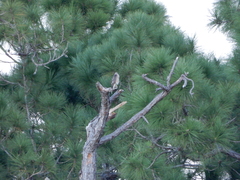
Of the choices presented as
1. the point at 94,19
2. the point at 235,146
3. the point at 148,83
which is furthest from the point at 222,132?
the point at 94,19

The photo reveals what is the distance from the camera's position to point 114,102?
305 cm

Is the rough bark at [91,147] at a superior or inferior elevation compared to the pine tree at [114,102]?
inferior

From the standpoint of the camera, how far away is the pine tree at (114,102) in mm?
2014

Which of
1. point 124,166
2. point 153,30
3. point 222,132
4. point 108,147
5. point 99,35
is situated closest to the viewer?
point 222,132

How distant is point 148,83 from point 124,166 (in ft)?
1.59

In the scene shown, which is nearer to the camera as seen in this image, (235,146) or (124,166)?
(124,166)

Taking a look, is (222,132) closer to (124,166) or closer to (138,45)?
(124,166)

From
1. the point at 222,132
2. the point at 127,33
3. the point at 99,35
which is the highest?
the point at 99,35

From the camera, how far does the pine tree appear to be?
2014 mm

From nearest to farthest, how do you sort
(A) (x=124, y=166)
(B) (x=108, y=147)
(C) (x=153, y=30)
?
(A) (x=124, y=166) < (B) (x=108, y=147) < (C) (x=153, y=30)

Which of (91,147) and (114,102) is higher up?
(114,102)

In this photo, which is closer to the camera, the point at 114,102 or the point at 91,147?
the point at 91,147

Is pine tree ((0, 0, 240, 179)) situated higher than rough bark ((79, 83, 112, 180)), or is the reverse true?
pine tree ((0, 0, 240, 179))

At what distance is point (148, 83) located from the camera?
78.7 inches
